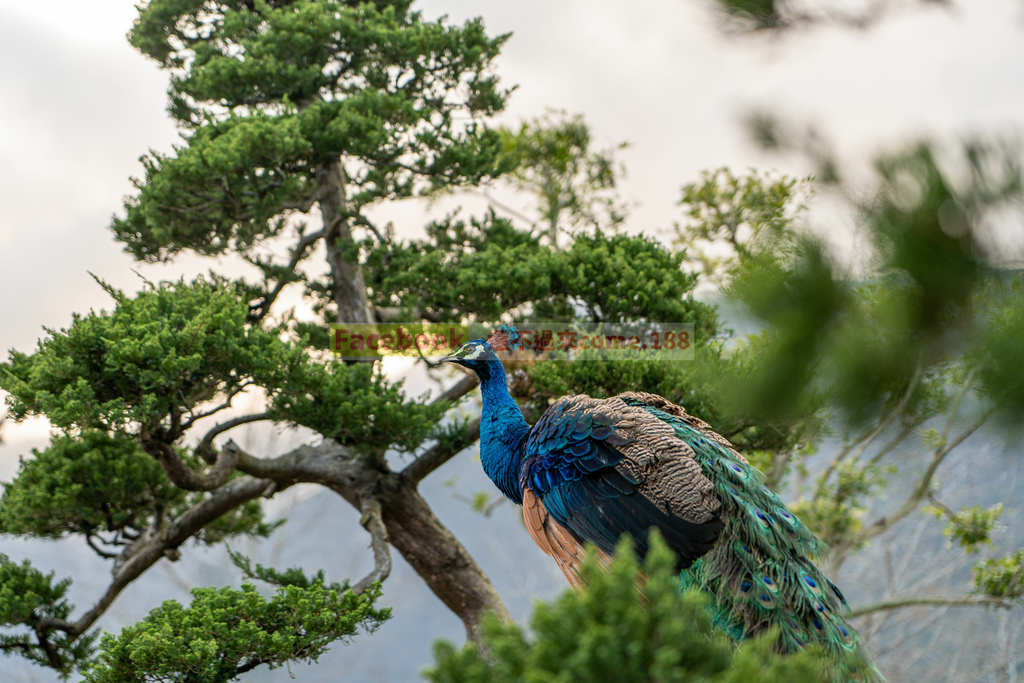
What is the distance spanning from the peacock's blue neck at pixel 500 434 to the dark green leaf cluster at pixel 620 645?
6.04 ft

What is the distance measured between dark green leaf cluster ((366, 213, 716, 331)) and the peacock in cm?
153

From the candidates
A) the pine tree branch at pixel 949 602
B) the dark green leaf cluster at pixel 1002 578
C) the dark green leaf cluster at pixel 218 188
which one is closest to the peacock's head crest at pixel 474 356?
the dark green leaf cluster at pixel 218 188

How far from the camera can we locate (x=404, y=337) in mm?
4980

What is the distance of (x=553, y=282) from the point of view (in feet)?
15.4

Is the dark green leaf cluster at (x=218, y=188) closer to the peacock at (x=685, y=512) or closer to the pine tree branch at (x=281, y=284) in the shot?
the pine tree branch at (x=281, y=284)

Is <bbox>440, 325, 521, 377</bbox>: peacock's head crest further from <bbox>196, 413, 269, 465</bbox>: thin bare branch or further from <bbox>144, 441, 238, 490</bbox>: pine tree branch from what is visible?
<bbox>144, 441, 238, 490</bbox>: pine tree branch

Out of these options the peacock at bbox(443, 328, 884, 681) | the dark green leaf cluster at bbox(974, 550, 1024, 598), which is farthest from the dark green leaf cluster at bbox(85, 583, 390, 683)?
the dark green leaf cluster at bbox(974, 550, 1024, 598)

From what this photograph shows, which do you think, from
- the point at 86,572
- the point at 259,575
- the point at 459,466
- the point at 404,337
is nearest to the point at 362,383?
the point at 404,337

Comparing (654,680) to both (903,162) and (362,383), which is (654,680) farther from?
(362,383)

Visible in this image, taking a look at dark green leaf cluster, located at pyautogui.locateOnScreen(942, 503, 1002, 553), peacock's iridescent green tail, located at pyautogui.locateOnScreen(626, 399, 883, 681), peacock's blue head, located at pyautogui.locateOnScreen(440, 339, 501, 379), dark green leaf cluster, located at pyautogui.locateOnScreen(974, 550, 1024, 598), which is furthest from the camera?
dark green leaf cluster, located at pyautogui.locateOnScreen(942, 503, 1002, 553)

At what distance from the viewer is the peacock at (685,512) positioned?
87.7 inches

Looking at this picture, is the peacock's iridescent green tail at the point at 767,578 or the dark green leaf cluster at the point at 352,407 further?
the dark green leaf cluster at the point at 352,407

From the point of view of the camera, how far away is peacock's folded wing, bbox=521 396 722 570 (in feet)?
7.95

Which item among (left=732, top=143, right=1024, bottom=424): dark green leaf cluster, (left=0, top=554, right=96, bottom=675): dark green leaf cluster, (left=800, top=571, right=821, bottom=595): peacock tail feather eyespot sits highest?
(left=0, top=554, right=96, bottom=675): dark green leaf cluster
